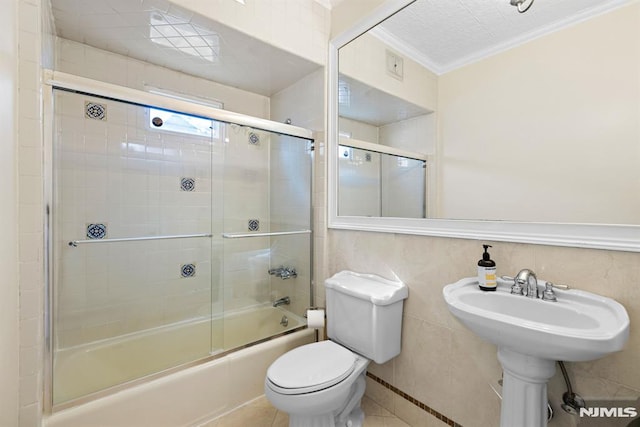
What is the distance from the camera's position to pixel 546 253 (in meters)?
1.02

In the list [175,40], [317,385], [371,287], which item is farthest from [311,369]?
[175,40]

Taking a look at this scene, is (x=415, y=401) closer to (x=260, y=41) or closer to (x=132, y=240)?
(x=132, y=240)

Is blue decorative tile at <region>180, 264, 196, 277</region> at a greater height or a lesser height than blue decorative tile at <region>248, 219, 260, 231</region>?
lesser

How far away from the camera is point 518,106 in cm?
117

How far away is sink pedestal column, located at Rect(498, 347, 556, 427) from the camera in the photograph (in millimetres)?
879

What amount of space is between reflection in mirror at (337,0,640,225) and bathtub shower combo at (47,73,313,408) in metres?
0.84

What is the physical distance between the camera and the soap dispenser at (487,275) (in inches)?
41.4

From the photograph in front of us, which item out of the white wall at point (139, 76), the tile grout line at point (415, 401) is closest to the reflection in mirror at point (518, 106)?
the tile grout line at point (415, 401)

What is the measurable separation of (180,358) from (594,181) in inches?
83.7

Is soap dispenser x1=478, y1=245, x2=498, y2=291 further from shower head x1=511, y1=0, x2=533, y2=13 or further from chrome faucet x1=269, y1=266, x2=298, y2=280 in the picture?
chrome faucet x1=269, y1=266, x2=298, y2=280

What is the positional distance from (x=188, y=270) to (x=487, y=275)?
6.43 ft

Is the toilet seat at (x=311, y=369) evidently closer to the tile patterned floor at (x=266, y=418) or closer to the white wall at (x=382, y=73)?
the tile patterned floor at (x=266, y=418)

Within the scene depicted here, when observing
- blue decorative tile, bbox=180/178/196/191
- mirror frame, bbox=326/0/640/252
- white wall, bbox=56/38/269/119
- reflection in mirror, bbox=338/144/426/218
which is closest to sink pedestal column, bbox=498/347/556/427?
mirror frame, bbox=326/0/640/252

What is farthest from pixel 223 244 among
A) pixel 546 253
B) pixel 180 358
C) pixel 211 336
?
pixel 546 253
